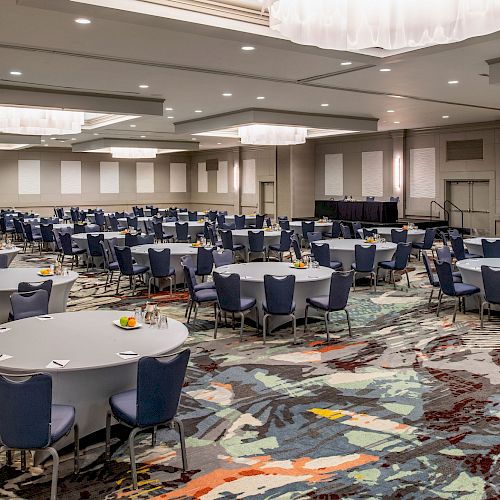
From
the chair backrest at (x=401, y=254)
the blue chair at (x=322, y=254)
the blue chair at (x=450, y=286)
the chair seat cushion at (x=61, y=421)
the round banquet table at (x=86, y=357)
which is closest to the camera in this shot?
the chair seat cushion at (x=61, y=421)

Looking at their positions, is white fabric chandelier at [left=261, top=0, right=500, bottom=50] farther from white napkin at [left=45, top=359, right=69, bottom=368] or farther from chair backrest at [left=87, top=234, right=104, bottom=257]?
chair backrest at [left=87, top=234, right=104, bottom=257]

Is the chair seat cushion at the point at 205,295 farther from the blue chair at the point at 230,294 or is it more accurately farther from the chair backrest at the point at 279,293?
the chair backrest at the point at 279,293

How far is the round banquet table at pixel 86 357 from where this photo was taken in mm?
4844

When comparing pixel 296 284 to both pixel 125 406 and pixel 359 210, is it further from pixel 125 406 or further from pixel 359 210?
pixel 359 210

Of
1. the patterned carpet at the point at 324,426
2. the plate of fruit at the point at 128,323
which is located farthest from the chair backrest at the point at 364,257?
the plate of fruit at the point at 128,323

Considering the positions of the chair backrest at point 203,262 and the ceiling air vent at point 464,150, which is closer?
the chair backrest at point 203,262

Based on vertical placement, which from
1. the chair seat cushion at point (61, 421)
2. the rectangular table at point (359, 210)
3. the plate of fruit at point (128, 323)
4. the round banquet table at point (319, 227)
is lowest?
the chair seat cushion at point (61, 421)

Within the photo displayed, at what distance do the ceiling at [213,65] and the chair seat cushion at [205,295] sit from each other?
368cm

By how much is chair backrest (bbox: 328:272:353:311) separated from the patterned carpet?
0.57 meters

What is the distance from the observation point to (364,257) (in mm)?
11898

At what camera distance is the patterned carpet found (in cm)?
458

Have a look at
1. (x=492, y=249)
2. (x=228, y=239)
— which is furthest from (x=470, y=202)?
(x=228, y=239)

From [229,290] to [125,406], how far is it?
391 centimetres

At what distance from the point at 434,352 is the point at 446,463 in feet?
10.9
